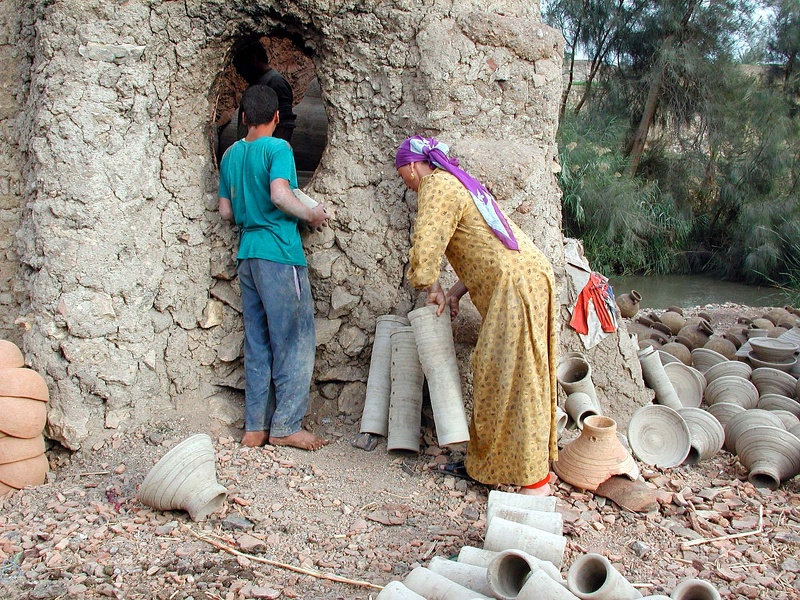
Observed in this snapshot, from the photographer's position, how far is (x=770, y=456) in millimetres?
4070

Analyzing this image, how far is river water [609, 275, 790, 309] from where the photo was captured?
1289 cm

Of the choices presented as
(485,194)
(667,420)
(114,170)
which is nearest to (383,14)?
(485,194)

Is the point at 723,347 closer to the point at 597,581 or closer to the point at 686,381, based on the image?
the point at 686,381

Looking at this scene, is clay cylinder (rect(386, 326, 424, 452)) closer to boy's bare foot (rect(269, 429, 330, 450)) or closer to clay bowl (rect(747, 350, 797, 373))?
boy's bare foot (rect(269, 429, 330, 450))

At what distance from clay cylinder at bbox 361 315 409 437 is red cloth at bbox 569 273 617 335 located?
1081 millimetres

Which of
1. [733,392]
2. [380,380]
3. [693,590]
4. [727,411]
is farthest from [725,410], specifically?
[693,590]

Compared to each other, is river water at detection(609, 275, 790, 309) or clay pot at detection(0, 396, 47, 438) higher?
clay pot at detection(0, 396, 47, 438)

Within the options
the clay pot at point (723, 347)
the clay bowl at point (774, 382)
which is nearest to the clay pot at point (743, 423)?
the clay bowl at point (774, 382)

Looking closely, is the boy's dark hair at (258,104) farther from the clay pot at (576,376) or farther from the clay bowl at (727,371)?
the clay bowl at (727,371)

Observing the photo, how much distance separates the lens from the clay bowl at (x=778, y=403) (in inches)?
201

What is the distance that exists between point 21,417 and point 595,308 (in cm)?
322

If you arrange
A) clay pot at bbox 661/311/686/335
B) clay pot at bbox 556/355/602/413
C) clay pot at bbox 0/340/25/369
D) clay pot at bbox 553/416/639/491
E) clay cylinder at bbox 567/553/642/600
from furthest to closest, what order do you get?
clay pot at bbox 661/311/686/335
clay pot at bbox 556/355/602/413
clay pot at bbox 0/340/25/369
clay pot at bbox 553/416/639/491
clay cylinder at bbox 567/553/642/600

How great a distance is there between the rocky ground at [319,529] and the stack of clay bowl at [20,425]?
0.10 metres

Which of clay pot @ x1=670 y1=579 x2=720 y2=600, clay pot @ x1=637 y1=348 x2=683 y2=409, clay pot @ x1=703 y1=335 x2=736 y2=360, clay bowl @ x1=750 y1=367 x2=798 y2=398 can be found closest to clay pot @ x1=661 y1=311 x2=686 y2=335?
clay pot @ x1=703 y1=335 x2=736 y2=360
